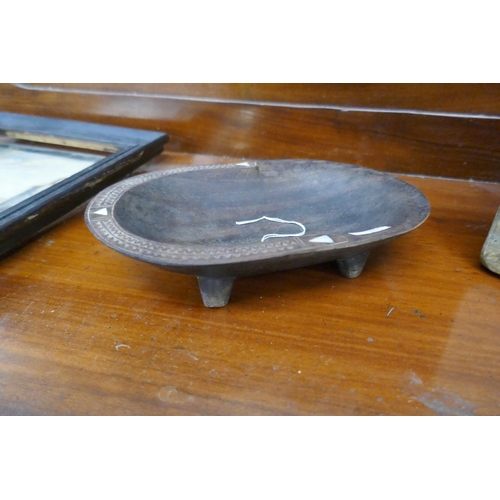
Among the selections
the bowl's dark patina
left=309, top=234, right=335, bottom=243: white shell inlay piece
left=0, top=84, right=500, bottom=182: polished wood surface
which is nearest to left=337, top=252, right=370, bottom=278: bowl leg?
the bowl's dark patina

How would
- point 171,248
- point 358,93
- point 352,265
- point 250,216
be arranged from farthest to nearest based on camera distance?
point 358,93 < point 250,216 < point 352,265 < point 171,248

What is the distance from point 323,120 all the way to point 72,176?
0.67 meters

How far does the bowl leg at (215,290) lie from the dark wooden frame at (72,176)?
401 mm

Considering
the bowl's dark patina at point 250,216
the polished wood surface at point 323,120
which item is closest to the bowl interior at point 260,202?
the bowl's dark patina at point 250,216

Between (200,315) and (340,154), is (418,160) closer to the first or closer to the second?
(340,154)

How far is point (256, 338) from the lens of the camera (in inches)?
25.8

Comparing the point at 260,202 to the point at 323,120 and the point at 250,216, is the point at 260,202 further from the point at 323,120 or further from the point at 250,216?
the point at 323,120

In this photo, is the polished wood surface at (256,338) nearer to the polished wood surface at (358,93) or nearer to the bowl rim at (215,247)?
the bowl rim at (215,247)

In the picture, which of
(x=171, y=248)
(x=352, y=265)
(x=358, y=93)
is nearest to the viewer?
(x=171, y=248)

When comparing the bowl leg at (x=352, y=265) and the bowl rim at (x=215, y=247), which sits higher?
the bowl rim at (x=215, y=247)

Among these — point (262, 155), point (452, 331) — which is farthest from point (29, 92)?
point (452, 331)

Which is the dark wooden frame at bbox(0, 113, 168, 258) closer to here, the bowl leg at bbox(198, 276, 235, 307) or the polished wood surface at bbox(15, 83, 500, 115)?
the polished wood surface at bbox(15, 83, 500, 115)

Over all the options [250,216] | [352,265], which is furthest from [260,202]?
[352,265]

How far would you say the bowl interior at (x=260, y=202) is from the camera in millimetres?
805
